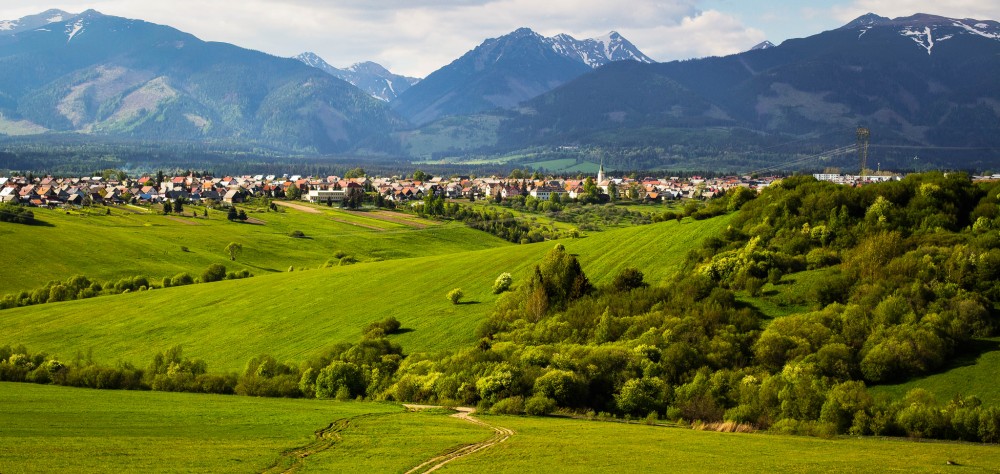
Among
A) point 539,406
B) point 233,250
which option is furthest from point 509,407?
point 233,250

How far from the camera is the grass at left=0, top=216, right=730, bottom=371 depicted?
8256cm

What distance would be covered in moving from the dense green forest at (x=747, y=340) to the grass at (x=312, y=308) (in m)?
4.60

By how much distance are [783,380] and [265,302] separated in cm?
6183

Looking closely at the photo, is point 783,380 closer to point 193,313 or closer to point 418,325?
point 418,325

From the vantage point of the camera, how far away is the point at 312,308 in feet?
310

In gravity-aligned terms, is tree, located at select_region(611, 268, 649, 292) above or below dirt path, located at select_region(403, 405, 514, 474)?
above

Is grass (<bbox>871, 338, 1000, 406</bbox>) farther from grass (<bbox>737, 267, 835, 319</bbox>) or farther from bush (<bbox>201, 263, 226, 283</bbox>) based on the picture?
bush (<bbox>201, 263, 226, 283</bbox>)

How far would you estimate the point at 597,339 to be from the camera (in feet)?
229

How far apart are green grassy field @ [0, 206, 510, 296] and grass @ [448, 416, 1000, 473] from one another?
103265 mm

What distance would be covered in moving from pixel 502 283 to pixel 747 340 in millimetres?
31196

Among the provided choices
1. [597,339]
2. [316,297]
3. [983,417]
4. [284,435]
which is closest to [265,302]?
[316,297]

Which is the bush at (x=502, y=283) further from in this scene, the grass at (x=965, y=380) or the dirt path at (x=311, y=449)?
the grass at (x=965, y=380)

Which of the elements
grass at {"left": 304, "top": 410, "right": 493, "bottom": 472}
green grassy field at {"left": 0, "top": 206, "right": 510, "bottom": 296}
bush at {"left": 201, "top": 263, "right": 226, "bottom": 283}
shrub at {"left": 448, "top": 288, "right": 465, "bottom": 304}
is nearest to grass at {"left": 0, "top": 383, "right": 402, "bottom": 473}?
grass at {"left": 304, "top": 410, "right": 493, "bottom": 472}

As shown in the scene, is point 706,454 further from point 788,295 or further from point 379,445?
point 788,295
